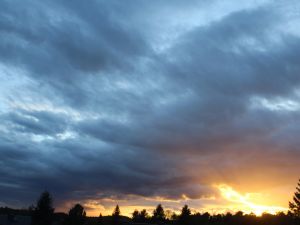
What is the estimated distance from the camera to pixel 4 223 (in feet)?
359

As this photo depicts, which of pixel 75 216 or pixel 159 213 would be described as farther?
pixel 159 213

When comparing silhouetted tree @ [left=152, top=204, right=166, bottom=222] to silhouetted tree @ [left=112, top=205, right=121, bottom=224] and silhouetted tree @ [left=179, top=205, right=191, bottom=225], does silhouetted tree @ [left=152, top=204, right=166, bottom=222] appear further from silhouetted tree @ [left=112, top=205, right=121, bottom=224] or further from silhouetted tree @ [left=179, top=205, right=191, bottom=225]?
silhouetted tree @ [left=179, top=205, right=191, bottom=225]

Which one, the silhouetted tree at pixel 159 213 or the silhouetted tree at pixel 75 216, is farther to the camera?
the silhouetted tree at pixel 159 213

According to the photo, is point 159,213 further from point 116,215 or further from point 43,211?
point 43,211

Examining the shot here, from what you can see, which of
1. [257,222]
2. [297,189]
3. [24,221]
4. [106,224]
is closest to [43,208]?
[24,221]

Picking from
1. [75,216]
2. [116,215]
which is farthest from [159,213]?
[75,216]

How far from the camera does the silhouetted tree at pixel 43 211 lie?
79188mm

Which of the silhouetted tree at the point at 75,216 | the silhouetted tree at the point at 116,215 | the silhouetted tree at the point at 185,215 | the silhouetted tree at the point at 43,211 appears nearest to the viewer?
the silhouetted tree at the point at 43,211

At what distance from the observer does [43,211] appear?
79688 mm

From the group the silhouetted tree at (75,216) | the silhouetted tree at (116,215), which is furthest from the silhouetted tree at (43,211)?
the silhouetted tree at (116,215)

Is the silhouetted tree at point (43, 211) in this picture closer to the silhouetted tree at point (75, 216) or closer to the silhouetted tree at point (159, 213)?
the silhouetted tree at point (75, 216)

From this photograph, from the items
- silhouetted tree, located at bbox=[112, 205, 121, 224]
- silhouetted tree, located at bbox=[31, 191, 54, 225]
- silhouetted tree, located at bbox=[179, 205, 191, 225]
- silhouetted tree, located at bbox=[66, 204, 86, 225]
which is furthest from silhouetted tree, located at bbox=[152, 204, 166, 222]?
silhouetted tree, located at bbox=[31, 191, 54, 225]

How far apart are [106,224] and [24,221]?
51785mm

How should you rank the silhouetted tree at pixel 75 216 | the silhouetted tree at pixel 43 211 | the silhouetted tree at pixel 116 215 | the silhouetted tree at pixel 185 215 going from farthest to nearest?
the silhouetted tree at pixel 116 215 < the silhouetted tree at pixel 185 215 < the silhouetted tree at pixel 75 216 < the silhouetted tree at pixel 43 211
